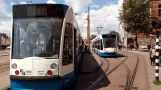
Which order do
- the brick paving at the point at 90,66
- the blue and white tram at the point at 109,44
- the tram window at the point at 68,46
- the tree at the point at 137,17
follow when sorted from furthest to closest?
the tree at the point at 137,17 → the blue and white tram at the point at 109,44 → the brick paving at the point at 90,66 → the tram window at the point at 68,46

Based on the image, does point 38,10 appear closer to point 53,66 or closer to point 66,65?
point 53,66

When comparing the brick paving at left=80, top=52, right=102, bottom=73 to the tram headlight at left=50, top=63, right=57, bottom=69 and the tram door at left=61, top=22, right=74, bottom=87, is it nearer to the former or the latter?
the tram door at left=61, top=22, right=74, bottom=87

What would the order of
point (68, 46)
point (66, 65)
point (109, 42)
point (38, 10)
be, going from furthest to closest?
point (109, 42) → point (68, 46) → point (66, 65) → point (38, 10)

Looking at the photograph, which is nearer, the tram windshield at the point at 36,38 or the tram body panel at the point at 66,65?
the tram windshield at the point at 36,38

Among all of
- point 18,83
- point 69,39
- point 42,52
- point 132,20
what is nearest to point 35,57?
point 42,52

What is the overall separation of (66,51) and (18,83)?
193 centimetres

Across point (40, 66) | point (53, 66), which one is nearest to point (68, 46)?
point (53, 66)

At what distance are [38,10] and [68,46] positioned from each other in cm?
163

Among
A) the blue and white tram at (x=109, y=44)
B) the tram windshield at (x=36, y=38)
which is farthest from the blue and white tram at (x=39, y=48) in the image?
the blue and white tram at (x=109, y=44)

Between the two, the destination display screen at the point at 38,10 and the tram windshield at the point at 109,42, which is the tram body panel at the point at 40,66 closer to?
the destination display screen at the point at 38,10

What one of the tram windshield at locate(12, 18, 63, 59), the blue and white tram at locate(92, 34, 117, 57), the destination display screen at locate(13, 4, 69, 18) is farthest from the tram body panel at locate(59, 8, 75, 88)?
the blue and white tram at locate(92, 34, 117, 57)

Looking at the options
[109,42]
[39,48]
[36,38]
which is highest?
[109,42]

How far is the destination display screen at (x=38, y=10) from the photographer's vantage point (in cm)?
914

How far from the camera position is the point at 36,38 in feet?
29.2
